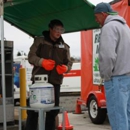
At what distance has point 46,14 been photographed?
19.9ft

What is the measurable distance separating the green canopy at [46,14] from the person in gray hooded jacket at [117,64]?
144cm

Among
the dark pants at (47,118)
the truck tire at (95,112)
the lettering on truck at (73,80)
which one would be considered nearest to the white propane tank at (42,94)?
the dark pants at (47,118)

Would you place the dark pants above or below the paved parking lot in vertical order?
above

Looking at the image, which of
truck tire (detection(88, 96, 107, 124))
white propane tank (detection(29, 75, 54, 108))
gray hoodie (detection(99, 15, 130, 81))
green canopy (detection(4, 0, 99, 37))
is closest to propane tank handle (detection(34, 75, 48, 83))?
white propane tank (detection(29, 75, 54, 108))

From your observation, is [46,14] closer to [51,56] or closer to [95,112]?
[51,56]

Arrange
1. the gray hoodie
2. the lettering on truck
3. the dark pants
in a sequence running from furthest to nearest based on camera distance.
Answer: the lettering on truck
the dark pants
the gray hoodie

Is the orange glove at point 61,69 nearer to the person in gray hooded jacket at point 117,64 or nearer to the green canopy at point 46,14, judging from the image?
the person in gray hooded jacket at point 117,64

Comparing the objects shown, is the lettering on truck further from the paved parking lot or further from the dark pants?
the dark pants

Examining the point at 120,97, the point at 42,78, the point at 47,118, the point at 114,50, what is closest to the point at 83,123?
the point at 47,118

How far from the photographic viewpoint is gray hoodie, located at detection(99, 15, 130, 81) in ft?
13.0

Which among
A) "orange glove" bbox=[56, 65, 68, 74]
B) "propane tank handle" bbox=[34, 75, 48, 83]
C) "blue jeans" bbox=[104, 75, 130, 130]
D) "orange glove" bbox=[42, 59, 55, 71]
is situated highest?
"orange glove" bbox=[42, 59, 55, 71]

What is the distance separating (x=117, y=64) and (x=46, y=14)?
8.03 feet

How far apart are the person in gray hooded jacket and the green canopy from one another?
4.72 ft

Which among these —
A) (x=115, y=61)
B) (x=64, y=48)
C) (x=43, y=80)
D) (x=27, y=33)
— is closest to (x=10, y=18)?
(x=27, y=33)
